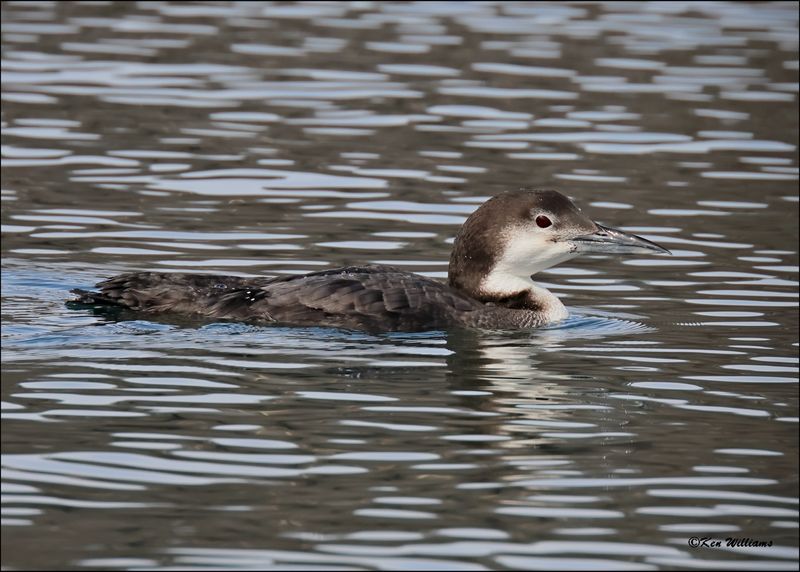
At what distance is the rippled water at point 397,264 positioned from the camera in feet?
21.4

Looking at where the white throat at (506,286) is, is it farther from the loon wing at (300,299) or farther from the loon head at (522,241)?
the loon wing at (300,299)

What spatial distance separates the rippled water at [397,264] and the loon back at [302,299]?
5.6 inches

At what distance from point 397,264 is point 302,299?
2.26 metres

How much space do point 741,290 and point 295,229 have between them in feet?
11.8

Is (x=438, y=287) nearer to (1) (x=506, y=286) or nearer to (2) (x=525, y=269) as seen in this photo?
(1) (x=506, y=286)

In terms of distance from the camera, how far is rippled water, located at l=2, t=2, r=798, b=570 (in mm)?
6516

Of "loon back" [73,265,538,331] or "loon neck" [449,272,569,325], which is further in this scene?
"loon neck" [449,272,569,325]

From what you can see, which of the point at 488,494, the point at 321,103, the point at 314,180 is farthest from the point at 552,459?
the point at 321,103

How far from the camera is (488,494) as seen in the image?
22.3 ft

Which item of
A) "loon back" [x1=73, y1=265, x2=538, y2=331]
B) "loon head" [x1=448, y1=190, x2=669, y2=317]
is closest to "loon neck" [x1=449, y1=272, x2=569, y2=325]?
"loon head" [x1=448, y1=190, x2=669, y2=317]

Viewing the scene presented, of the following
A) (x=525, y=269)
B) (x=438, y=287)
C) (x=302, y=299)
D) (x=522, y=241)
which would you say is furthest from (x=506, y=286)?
(x=302, y=299)

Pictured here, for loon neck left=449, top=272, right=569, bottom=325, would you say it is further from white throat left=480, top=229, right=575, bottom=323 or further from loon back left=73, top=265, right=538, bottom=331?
loon back left=73, top=265, right=538, bottom=331

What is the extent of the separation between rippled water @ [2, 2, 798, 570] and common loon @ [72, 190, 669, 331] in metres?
0.17

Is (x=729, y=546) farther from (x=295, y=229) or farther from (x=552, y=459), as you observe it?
(x=295, y=229)
